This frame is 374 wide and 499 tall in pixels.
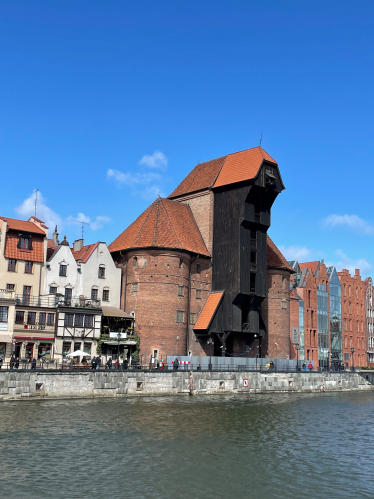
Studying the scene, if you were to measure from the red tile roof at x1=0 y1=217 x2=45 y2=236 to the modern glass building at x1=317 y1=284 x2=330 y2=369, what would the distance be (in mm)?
52708

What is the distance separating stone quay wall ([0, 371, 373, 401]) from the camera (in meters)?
41.2

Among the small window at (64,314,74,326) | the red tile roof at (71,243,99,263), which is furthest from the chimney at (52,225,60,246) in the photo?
the small window at (64,314,74,326)

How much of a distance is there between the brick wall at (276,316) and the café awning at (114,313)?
19.4 metres

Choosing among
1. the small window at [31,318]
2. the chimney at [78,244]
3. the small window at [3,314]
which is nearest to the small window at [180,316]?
the chimney at [78,244]

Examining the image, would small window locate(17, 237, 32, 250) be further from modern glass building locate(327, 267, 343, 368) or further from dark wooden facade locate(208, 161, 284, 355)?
modern glass building locate(327, 267, 343, 368)

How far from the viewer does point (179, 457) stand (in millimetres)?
24719

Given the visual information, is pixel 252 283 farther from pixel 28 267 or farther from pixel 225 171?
pixel 28 267

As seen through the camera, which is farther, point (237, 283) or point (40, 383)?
point (237, 283)

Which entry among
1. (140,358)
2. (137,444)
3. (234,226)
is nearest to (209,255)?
(234,226)

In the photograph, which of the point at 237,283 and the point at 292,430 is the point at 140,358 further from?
the point at 292,430

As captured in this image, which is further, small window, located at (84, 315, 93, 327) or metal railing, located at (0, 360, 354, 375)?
small window, located at (84, 315, 93, 327)

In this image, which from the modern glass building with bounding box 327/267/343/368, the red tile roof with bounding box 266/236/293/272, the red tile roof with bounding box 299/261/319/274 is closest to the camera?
the red tile roof with bounding box 266/236/293/272

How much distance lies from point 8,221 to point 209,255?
22.7 meters

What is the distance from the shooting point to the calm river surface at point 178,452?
66.7ft
